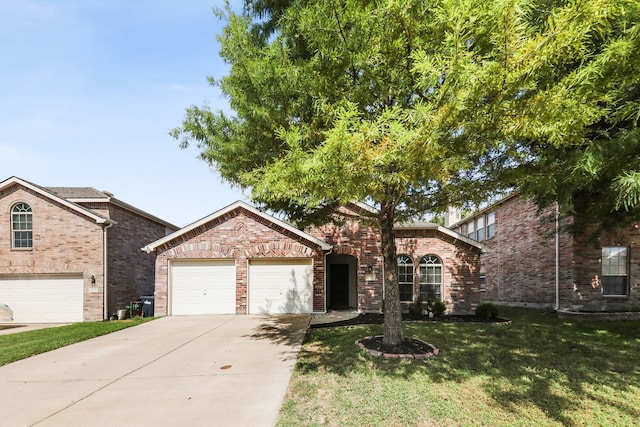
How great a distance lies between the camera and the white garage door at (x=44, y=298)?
44.4 ft

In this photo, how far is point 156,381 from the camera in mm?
5930

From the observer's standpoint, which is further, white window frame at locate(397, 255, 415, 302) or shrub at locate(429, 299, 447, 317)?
white window frame at locate(397, 255, 415, 302)

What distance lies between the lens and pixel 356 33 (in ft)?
17.0

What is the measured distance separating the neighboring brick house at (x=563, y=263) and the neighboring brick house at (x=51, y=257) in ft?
51.6

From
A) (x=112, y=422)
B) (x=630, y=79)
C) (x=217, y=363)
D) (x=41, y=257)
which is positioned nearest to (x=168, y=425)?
(x=112, y=422)

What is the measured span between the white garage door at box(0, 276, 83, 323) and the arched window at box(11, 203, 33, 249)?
1550mm

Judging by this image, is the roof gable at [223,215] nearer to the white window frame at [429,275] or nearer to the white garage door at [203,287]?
the white garage door at [203,287]

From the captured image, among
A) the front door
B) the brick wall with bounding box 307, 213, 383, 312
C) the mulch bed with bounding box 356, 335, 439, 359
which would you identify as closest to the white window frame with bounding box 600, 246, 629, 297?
the brick wall with bounding box 307, 213, 383, 312

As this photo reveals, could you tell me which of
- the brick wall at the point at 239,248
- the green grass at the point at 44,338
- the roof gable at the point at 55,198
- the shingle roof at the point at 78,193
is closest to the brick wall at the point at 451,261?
the brick wall at the point at 239,248

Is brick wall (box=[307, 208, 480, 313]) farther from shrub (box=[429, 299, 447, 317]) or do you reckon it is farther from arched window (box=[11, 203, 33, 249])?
arched window (box=[11, 203, 33, 249])

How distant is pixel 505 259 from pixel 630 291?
5.99 metres

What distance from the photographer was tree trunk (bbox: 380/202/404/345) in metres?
7.41

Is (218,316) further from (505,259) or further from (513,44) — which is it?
(505,259)

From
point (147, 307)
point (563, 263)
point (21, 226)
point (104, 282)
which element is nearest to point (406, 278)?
point (563, 263)
